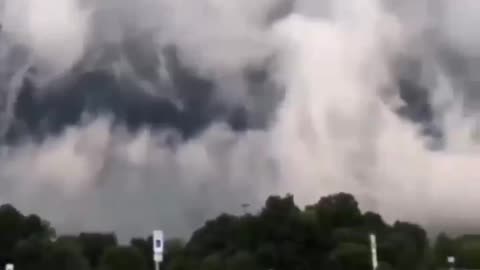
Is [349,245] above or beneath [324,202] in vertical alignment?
beneath

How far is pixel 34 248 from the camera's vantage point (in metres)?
101

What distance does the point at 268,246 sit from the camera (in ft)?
368

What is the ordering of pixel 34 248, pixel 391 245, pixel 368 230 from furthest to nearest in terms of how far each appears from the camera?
pixel 368 230 → pixel 391 245 → pixel 34 248

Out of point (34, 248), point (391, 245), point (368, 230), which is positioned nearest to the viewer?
point (34, 248)

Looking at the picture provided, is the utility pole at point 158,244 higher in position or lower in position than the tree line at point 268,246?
lower

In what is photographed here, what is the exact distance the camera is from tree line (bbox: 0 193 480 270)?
101 meters

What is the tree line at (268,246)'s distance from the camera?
332ft

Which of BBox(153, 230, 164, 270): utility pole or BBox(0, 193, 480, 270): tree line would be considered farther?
BBox(0, 193, 480, 270): tree line

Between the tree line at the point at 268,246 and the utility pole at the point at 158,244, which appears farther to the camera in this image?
the tree line at the point at 268,246

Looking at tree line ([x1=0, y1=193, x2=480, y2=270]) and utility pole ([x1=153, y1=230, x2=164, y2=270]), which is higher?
tree line ([x1=0, y1=193, x2=480, y2=270])

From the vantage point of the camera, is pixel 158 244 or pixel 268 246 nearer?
pixel 158 244

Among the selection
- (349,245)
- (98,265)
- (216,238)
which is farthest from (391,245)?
(98,265)

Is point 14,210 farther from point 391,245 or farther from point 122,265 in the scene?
point 391,245

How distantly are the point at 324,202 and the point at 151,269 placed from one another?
24.1 metres
